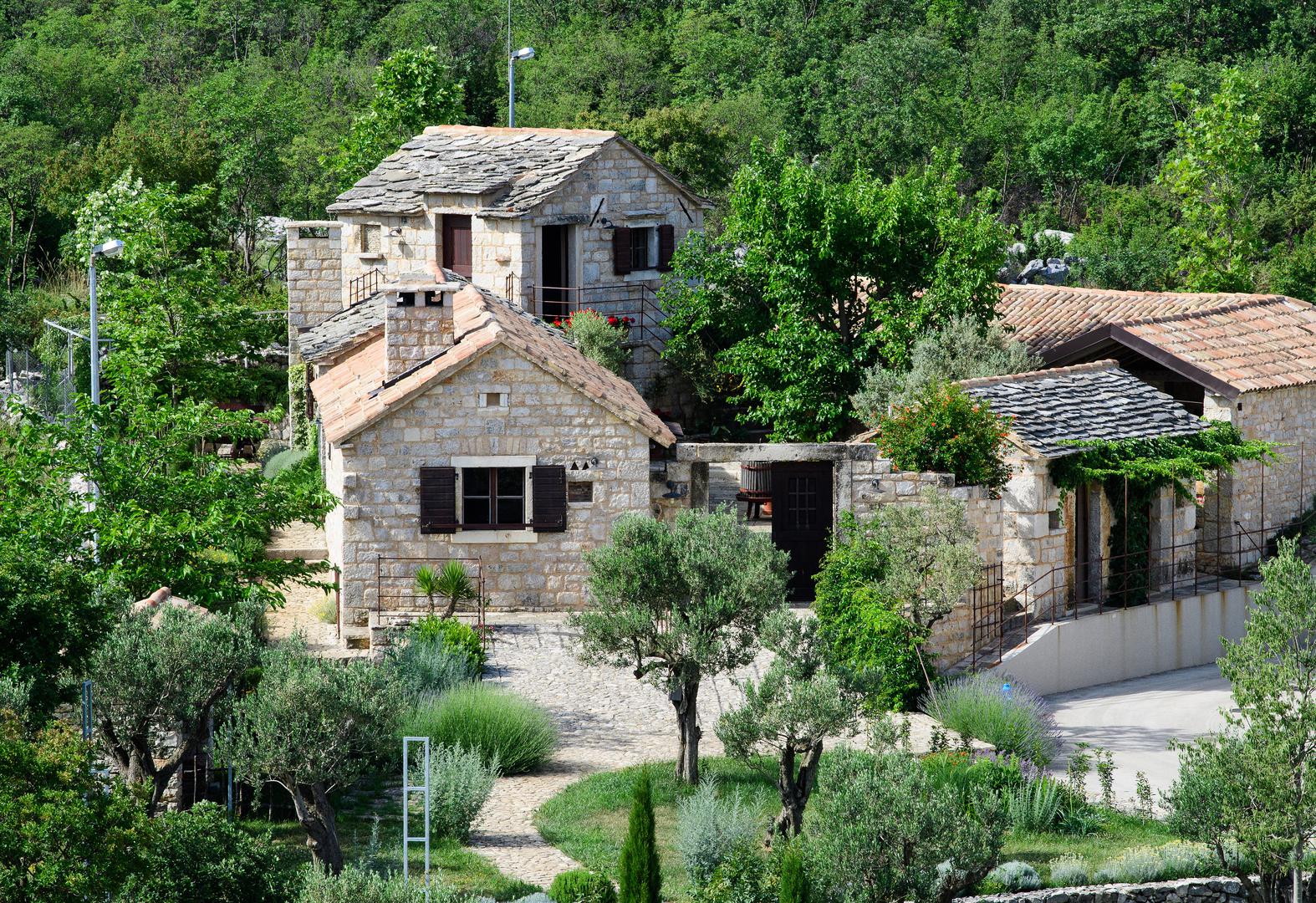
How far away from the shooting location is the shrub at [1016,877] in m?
15.8

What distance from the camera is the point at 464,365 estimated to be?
2253cm

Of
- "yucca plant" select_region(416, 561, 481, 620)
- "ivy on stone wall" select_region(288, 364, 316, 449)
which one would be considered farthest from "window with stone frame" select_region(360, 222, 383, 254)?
"yucca plant" select_region(416, 561, 481, 620)

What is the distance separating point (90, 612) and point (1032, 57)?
143ft

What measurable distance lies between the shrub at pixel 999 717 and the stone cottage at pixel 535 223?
11.4m

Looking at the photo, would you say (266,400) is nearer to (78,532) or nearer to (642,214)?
(642,214)

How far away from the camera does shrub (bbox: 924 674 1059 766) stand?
19.1m

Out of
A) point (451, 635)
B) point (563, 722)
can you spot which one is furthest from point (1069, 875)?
point (451, 635)

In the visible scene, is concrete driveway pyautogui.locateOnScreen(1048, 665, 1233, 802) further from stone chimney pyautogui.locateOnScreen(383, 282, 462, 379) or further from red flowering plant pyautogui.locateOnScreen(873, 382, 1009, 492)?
stone chimney pyautogui.locateOnScreen(383, 282, 462, 379)

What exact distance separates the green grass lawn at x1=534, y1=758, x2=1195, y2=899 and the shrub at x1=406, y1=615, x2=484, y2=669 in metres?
3.19

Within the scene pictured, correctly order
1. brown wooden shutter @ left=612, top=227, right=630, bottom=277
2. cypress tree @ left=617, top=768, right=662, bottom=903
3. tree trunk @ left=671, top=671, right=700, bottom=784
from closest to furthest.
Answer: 1. cypress tree @ left=617, top=768, right=662, bottom=903
2. tree trunk @ left=671, top=671, right=700, bottom=784
3. brown wooden shutter @ left=612, top=227, right=630, bottom=277

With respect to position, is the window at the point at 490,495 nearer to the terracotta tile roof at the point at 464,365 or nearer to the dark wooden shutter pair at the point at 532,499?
the dark wooden shutter pair at the point at 532,499

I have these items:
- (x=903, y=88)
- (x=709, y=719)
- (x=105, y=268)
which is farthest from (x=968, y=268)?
(x=903, y=88)

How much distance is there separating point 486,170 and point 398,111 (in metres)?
8.42

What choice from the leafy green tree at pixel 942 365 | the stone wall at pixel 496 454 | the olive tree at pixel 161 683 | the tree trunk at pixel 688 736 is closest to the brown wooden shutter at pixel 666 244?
the leafy green tree at pixel 942 365
